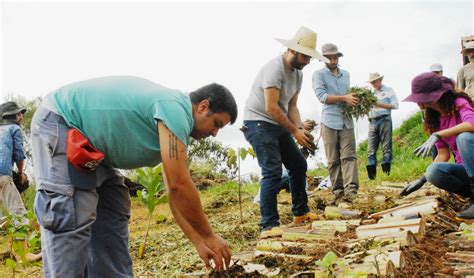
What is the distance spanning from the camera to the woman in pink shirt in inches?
165

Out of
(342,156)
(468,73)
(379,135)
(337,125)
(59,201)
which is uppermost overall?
(468,73)

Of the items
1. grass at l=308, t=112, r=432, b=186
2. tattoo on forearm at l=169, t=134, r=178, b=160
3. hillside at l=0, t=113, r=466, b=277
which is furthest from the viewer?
grass at l=308, t=112, r=432, b=186

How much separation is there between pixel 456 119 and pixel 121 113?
9.69 ft

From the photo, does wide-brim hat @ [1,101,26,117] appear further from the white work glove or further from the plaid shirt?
the white work glove

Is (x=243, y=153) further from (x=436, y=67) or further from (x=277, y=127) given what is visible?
(x=436, y=67)

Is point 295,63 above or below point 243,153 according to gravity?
above

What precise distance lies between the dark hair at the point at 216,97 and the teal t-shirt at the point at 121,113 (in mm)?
81

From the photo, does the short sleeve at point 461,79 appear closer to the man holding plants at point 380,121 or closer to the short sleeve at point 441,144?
the man holding plants at point 380,121

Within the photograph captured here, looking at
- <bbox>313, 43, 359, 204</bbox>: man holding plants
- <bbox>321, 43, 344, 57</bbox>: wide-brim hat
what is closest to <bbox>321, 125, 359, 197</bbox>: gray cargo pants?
<bbox>313, 43, 359, 204</bbox>: man holding plants

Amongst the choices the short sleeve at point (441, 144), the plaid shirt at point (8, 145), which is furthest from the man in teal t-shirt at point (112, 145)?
the plaid shirt at point (8, 145)

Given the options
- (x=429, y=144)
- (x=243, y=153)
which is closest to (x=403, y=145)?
(x=243, y=153)

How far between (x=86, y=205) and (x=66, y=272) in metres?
0.33

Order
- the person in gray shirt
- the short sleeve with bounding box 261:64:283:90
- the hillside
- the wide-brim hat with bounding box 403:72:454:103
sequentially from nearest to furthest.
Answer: the hillside < the wide-brim hat with bounding box 403:72:454:103 < the short sleeve with bounding box 261:64:283:90 < the person in gray shirt

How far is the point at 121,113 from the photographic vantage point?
8.48ft
